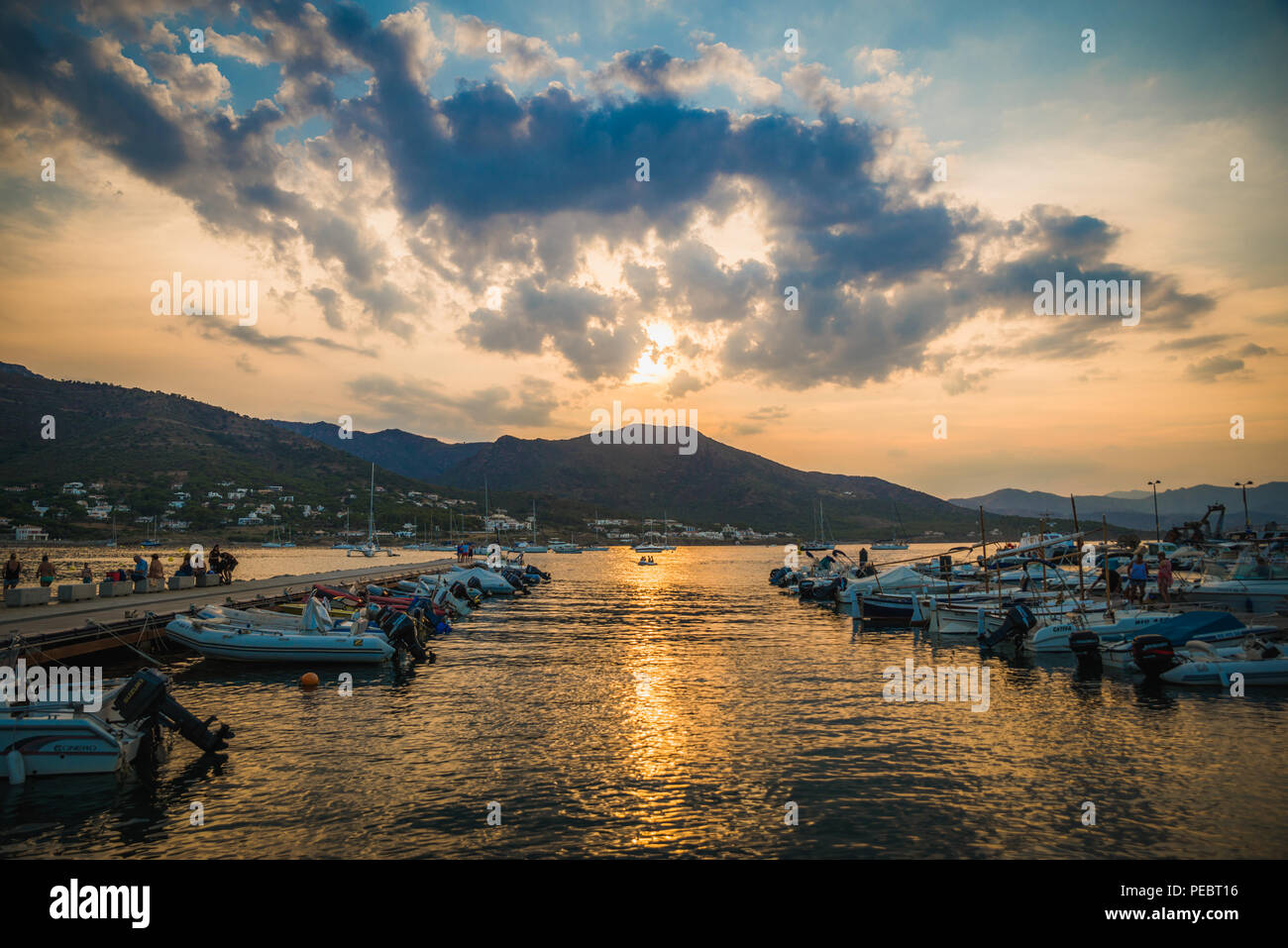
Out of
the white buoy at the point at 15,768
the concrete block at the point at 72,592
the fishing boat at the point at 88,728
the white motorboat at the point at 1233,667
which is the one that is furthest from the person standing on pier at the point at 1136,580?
the concrete block at the point at 72,592

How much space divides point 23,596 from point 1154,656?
47.0m

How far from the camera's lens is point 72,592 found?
34312 millimetres

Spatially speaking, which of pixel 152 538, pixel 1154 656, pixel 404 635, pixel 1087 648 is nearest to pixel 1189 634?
pixel 1087 648

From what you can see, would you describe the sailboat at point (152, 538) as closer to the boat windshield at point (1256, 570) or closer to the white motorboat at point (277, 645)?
the white motorboat at point (277, 645)

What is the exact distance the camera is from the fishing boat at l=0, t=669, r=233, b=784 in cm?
1504

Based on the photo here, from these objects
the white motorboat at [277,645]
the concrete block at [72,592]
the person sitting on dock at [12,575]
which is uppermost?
the person sitting on dock at [12,575]

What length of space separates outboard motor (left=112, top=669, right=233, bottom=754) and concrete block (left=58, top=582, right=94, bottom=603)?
77.0ft

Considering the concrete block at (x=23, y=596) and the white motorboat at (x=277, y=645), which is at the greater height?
the concrete block at (x=23, y=596)

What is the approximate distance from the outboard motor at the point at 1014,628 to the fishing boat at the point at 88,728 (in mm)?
31720

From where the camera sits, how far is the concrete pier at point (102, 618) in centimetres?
2433

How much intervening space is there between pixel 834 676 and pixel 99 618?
31.0 meters

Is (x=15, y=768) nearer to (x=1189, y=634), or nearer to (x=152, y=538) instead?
(x=1189, y=634)

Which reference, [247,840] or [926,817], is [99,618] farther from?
[926,817]
